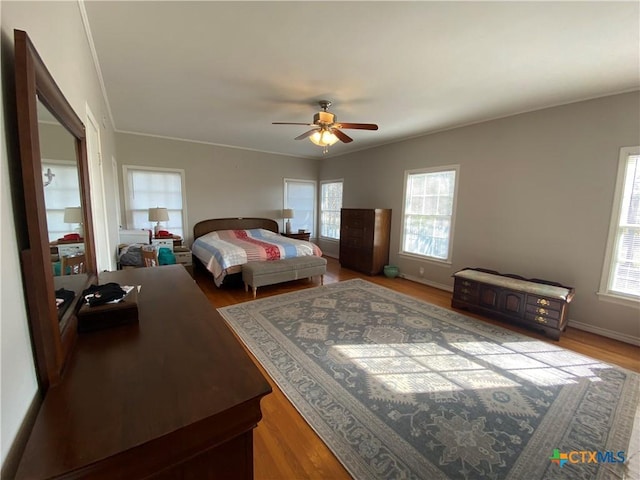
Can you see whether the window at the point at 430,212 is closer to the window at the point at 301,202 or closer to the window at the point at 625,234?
the window at the point at 625,234

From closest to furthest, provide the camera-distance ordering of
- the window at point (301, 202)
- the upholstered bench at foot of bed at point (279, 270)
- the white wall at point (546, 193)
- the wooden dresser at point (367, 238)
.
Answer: the white wall at point (546, 193), the upholstered bench at foot of bed at point (279, 270), the wooden dresser at point (367, 238), the window at point (301, 202)

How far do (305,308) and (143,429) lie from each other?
302 centimetres

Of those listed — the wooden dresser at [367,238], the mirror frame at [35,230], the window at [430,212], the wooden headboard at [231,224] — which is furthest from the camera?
the wooden headboard at [231,224]

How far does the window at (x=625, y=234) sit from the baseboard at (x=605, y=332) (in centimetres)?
41

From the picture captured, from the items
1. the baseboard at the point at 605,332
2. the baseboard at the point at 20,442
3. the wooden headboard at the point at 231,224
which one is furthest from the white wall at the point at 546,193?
the baseboard at the point at 20,442

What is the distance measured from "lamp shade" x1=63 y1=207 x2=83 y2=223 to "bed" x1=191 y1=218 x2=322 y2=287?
111 inches

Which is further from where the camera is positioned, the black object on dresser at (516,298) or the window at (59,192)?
the black object on dresser at (516,298)

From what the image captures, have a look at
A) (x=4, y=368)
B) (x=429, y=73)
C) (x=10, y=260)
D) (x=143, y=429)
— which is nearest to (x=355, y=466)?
(x=143, y=429)

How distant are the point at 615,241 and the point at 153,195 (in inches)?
262

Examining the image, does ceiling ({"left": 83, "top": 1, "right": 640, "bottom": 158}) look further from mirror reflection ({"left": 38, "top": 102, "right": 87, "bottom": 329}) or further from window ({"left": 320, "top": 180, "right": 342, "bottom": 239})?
window ({"left": 320, "top": 180, "right": 342, "bottom": 239})

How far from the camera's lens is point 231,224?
5.93m

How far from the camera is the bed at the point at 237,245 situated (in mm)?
4168

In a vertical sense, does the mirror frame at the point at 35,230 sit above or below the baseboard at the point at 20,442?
above

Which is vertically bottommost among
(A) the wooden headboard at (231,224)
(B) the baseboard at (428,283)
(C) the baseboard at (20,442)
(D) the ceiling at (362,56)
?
(B) the baseboard at (428,283)
